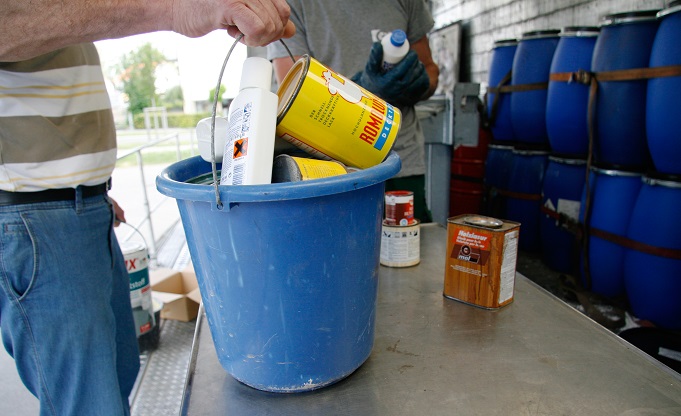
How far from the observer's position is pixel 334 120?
644mm

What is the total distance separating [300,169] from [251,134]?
0.25 feet

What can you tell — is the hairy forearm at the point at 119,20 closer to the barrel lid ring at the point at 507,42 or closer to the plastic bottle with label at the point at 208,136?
the plastic bottle with label at the point at 208,136

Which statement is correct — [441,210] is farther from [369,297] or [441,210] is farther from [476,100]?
[369,297]

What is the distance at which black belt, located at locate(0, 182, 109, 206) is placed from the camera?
862mm

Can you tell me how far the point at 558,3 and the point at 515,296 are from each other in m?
2.44

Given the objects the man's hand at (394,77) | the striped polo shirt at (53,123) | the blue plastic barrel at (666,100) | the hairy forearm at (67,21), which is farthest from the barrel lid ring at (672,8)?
the striped polo shirt at (53,123)

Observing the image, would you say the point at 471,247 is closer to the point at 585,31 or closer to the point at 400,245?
the point at 400,245

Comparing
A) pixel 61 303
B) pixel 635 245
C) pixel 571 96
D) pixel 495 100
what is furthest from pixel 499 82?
pixel 61 303

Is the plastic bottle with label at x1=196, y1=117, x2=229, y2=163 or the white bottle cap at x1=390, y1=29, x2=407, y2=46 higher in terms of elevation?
the white bottle cap at x1=390, y1=29, x2=407, y2=46

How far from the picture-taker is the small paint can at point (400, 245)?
101 centimetres

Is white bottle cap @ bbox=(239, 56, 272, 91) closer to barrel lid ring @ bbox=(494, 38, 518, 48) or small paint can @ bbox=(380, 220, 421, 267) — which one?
small paint can @ bbox=(380, 220, 421, 267)

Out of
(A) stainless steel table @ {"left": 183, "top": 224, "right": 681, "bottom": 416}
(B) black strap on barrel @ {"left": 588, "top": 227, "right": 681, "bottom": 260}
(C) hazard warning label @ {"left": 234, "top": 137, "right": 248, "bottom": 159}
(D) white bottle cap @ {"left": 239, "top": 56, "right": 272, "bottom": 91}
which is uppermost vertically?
(D) white bottle cap @ {"left": 239, "top": 56, "right": 272, "bottom": 91}

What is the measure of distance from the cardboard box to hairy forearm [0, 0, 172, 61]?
1.63 m

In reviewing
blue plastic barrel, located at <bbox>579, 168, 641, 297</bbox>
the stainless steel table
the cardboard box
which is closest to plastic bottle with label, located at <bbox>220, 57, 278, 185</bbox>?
the stainless steel table
